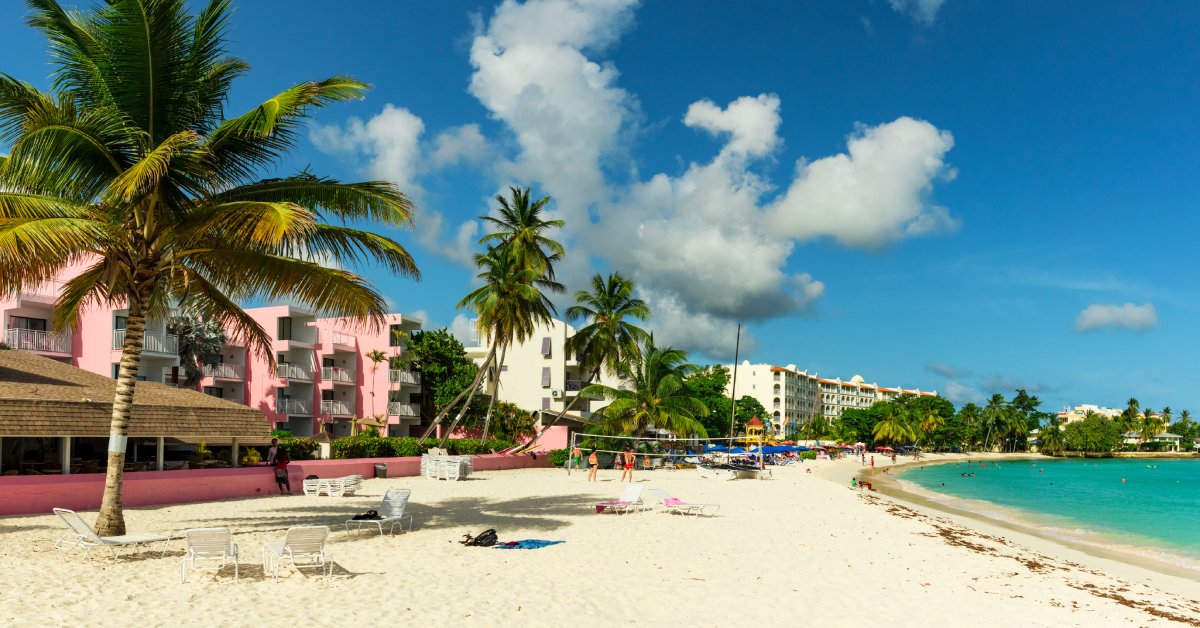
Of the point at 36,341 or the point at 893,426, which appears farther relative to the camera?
the point at 893,426

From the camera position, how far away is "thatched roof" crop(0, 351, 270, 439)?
1603 centimetres

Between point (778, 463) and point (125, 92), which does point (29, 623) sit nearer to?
point (125, 92)

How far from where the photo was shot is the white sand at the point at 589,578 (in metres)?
8.86

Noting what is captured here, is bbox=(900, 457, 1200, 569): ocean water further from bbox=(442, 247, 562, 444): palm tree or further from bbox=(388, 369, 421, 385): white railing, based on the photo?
bbox=(388, 369, 421, 385): white railing

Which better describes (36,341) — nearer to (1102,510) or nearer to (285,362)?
(285,362)

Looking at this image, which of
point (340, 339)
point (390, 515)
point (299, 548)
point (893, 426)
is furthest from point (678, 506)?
point (893, 426)

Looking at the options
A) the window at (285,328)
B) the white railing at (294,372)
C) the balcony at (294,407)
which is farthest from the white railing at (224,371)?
the window at (285,328)

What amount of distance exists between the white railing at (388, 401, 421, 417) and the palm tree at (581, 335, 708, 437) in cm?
1302

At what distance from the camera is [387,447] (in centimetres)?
3092

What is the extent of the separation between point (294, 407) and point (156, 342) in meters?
9.13

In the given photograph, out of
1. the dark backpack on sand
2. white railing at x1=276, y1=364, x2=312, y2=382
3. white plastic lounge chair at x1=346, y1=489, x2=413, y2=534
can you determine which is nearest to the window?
white railing at x1=276, y1=364, x2=312, y2=382

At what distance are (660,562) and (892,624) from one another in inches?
168

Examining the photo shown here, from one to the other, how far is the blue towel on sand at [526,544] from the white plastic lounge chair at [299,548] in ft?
10.8

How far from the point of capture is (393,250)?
505 inches
